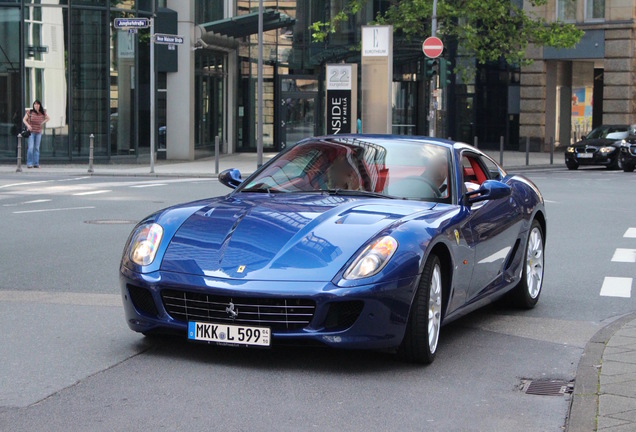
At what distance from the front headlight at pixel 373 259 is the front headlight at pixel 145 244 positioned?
1.21 meters

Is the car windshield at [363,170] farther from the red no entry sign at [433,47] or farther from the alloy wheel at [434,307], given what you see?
the red no entry sign at [433,47]

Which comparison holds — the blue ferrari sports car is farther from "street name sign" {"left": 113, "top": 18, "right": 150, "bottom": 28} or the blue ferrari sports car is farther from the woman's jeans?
the woman's jeans

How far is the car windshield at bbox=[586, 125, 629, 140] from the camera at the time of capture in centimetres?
3656

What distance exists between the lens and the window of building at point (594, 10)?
153ft

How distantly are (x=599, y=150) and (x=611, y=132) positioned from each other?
3.73 ft

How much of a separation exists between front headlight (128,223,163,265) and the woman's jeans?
24.7 metres

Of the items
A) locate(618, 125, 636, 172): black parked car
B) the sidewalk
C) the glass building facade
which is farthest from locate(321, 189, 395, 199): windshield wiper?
locate(618, 125, 636, 172): black parked car

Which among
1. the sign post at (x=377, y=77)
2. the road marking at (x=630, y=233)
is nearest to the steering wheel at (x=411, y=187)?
the road marking at (x=630, y=233)

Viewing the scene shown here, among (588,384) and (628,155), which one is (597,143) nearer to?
(628,155)

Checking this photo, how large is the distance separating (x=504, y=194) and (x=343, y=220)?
1398mm

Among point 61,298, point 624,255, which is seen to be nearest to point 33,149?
point 624,255

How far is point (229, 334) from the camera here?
21.6 ft

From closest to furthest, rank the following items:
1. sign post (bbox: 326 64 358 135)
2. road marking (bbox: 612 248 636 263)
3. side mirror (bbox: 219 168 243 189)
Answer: side mirror (bbox: 219 168 243 189), road marking (bbox: 612 248 636 263), sign post (bbox: 326 64 358 135)

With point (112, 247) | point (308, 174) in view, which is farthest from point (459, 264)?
point (112, 247)
